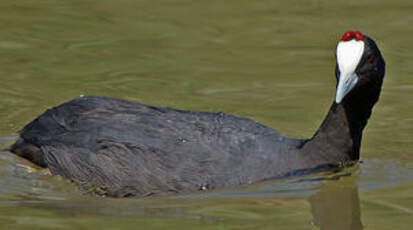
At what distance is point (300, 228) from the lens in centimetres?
655

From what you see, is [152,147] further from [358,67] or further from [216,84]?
[216,84]

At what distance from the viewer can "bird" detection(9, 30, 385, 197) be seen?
23.6 feet

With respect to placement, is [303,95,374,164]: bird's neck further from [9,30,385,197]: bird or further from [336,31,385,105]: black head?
[336,31,385,105]: black head

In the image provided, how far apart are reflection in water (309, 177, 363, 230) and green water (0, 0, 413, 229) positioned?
0.05ft

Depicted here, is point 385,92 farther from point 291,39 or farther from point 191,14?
point 191,14

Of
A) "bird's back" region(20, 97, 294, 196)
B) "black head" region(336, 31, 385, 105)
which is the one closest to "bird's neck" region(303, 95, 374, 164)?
"black head" region(336, 31, 385, 105)

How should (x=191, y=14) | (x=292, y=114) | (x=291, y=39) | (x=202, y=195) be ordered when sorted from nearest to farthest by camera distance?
(x=202, y=195)
(x=292, y=114)
(x=291, y=39)
(x=191, y=14)

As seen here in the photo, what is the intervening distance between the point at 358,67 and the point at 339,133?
2.17 feet

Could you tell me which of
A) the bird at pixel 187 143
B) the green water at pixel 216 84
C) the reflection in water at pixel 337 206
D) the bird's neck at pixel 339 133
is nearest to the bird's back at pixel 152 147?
the bird at pixel 187 143

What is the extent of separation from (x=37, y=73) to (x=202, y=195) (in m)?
3.61

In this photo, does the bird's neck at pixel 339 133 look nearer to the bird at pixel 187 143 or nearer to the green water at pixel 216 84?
the bird at pixel 187 143

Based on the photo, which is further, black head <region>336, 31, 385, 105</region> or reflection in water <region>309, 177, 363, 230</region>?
black head <region>336, 31, 385, 105</region>

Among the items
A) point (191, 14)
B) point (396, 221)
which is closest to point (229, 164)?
point (396, 221)

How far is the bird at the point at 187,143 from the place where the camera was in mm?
7184
